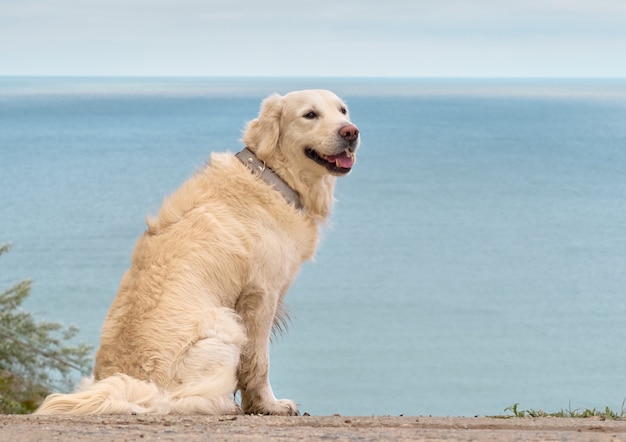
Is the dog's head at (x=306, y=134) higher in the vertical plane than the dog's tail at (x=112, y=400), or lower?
higher

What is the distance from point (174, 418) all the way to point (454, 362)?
3594 centimetres

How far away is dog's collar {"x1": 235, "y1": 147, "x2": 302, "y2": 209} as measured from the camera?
6430mm

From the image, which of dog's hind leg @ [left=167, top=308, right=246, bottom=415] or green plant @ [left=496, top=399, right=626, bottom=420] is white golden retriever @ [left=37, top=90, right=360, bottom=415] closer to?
dog's hind leg @ [left=167, top=308, right=246, bottom=415]

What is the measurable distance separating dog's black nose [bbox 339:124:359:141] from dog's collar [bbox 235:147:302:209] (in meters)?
0.54

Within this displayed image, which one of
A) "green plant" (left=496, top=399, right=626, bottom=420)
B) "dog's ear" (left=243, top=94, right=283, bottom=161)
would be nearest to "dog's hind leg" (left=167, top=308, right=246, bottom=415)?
"dog's ear" (left=243, top=94, right=283, bottom=161)

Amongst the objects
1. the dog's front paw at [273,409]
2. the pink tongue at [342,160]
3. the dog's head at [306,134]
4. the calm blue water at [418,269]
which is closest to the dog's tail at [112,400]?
the dog's front paw at [273,409]

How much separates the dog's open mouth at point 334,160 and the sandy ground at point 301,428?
1.76 metres

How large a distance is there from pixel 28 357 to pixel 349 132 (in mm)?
8946

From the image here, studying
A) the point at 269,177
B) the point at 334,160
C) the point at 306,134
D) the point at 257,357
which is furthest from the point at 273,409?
the point at 306,134

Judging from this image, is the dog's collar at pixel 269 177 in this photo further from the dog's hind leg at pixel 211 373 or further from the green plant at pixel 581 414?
the green plant at pixel 581 414

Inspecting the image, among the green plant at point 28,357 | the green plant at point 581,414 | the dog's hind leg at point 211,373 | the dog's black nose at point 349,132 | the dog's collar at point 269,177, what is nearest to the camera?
the dog's hind leg at point 211,373

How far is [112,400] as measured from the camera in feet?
17.4

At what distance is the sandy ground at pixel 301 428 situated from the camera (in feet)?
14.9

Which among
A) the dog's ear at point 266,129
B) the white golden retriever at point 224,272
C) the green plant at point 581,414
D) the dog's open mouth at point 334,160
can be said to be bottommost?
the green plant at point 581,414
